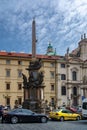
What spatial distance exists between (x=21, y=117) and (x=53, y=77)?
180 ft

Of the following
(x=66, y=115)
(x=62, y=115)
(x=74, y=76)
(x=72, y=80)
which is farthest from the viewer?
(x=74, y=76)

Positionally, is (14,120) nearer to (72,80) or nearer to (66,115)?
(66,115)

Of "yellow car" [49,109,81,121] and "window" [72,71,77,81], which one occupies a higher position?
"window" [72,71,77,81]

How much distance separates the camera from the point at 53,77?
8275 cm

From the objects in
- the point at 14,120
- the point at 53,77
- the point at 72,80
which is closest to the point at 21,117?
the point at 14,120

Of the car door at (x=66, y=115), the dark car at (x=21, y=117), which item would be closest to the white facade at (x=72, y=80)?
the car door at (x=66, y=115)

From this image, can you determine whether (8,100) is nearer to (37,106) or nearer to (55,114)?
(37,106)

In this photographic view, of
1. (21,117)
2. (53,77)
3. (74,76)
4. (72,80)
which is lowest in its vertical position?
(21,117)

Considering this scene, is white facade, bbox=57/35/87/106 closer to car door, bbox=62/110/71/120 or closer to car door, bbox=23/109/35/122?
car door, bbox=62/110/71/120

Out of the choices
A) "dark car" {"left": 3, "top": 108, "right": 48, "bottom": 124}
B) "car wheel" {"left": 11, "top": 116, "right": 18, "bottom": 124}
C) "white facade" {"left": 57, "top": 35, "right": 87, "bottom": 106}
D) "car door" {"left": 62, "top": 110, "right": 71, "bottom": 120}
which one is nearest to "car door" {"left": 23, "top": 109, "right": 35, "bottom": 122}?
"dark car" {"left": 3, "top": 108, "right": 48, "bottom": 124}

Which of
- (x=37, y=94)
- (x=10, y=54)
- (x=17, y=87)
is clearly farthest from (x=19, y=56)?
(x=37, y=94)

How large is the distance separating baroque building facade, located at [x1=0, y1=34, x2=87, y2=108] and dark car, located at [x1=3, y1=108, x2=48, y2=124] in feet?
156

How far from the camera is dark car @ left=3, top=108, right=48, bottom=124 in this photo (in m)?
27.5

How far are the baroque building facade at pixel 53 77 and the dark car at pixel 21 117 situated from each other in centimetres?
4766
